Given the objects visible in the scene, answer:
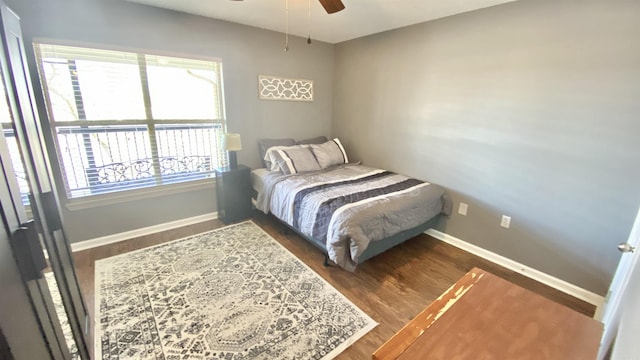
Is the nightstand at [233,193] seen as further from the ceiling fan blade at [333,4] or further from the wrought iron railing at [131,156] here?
the ceiling fan blade at [333,4]

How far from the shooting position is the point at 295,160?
10.9 ft

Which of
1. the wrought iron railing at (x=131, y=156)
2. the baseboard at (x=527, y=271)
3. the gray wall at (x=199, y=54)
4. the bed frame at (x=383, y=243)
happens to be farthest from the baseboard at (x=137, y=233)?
the baseboard at (x=527, y=271)

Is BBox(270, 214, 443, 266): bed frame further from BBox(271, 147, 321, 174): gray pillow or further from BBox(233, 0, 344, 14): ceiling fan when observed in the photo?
BBox(233, 0, 344, 14): ceiling fan

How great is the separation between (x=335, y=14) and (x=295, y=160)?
1653 mm

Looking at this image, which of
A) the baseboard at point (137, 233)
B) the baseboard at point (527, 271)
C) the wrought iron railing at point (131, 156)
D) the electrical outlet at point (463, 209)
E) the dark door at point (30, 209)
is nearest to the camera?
the dark door at point (30, 209)

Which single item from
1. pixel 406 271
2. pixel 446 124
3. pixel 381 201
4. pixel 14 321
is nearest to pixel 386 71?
pixel 446 124

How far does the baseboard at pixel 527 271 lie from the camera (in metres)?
2.13

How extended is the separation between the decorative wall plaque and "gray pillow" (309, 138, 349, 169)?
0.79 meters

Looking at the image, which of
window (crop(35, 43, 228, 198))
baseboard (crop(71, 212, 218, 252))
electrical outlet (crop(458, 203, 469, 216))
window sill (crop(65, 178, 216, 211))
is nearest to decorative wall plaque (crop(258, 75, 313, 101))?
window (crop(35, 43, 228, 198))

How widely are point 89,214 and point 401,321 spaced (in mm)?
3096

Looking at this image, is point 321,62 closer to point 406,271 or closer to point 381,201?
point 381,201

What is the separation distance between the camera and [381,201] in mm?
2434

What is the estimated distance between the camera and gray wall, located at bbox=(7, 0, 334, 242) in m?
2.35

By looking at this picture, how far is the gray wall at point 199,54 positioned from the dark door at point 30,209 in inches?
57.6
